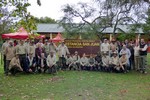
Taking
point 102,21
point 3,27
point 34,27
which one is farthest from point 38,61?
point 3,27

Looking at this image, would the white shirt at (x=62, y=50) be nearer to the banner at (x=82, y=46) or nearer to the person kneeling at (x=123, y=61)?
the banner at (x=82, y=46)

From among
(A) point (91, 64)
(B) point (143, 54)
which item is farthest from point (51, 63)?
(B) point (143, 54)

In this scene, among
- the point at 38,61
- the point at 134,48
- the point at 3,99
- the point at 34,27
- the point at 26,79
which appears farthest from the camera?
the point at 134,48

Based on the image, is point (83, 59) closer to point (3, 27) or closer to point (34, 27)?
point (34, 27)

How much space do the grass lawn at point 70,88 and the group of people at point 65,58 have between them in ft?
3.58

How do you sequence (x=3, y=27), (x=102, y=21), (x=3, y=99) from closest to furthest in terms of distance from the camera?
(x=3, y=99) < (x=102, y=21) < (x=3, y=27)

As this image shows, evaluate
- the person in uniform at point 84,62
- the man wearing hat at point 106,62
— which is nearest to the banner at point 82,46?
the person in uniform at point 84,62

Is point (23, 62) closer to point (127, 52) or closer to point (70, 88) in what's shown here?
point (70, 88)

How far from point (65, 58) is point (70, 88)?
6.92 metres

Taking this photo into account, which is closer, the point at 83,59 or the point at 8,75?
the point at 8,75

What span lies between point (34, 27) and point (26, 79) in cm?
654

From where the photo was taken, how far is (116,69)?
57.5 feet

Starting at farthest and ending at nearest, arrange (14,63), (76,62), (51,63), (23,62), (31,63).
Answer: (76,62)
(31,63)
(51,63)
(23,62)
(14,63)

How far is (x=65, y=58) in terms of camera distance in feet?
61.5
